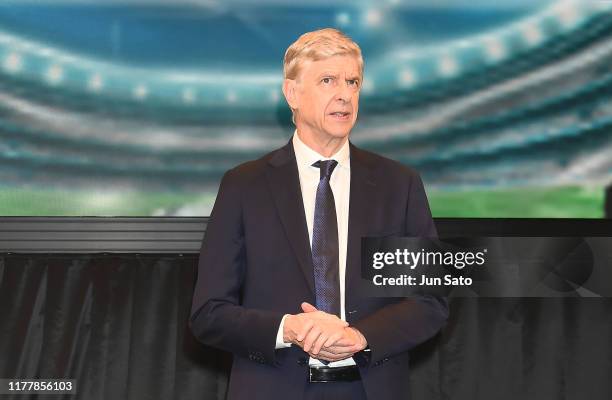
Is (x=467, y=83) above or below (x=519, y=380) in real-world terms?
above

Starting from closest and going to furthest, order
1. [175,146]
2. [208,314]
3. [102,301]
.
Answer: [208,314], [102,301], [175,146]

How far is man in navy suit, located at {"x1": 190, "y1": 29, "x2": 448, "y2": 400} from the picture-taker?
1563 mm

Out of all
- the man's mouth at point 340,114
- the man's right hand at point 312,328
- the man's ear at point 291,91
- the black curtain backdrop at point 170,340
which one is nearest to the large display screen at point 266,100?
the black curtain backdrop at point 170,340

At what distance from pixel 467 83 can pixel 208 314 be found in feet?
6.65

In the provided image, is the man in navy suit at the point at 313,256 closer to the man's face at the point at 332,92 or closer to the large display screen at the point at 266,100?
the man's face at the point at 332,92

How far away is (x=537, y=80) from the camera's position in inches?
131

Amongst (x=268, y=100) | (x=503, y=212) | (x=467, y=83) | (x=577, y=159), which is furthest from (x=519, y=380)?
(x=268, y=100)

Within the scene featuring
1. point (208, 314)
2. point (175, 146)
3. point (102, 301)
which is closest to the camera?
point (208, 314)

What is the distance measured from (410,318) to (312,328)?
0.23 meters

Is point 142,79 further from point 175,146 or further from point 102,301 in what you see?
point 102,301

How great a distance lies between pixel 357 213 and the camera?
167 cm

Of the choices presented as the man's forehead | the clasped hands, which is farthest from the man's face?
the clasped hands

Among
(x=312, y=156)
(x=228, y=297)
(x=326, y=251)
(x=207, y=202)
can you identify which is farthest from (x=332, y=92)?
(x=207, y=202)

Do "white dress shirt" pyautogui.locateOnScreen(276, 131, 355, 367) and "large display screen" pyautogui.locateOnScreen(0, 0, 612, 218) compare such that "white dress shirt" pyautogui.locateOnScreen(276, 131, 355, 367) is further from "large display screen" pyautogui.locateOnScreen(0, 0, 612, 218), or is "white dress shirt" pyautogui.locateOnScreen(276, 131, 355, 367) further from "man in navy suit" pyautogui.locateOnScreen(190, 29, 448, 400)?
"large display screen" pyautogui.locateOnScreen(0, 0, 612, 218)
